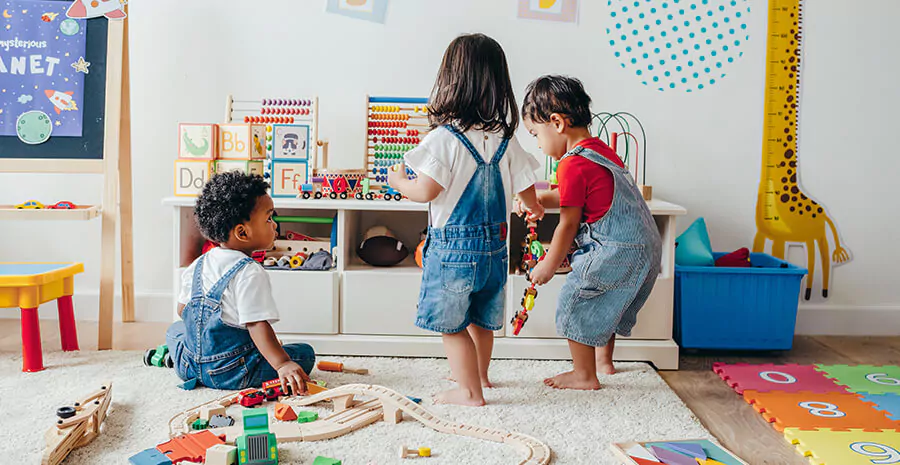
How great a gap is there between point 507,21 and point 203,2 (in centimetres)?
107

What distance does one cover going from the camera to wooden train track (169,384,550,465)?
5.38ft

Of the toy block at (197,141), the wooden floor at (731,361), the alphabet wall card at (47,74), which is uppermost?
the alphabet wall card at (47,74)

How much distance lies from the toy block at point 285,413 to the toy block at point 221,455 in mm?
265

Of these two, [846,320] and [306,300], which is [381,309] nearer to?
[306,300]

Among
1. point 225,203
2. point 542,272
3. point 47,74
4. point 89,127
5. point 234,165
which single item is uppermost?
point 47,74

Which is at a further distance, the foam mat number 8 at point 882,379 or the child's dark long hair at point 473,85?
the foam mat number 8 at point 882,379

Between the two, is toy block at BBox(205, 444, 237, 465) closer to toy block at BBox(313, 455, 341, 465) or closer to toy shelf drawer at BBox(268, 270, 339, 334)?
toy block at BBox(313, 455, 341, 465)

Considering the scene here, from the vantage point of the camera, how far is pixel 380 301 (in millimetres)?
2432

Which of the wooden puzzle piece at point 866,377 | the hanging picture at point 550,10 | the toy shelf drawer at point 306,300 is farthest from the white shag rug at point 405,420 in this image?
the hanging picture at point 550,10

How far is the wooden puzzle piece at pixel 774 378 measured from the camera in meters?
2.14

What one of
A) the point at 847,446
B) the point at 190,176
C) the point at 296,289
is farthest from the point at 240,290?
the point at 847,446

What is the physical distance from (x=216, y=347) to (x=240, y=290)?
16 centimetres

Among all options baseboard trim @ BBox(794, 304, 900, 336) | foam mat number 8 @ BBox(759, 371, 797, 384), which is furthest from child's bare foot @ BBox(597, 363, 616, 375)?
baseboard trim @ BBox(794, 304, 900, 336)

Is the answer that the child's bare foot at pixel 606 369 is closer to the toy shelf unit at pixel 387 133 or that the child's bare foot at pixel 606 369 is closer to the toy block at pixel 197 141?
the toy shelf unit at pixel 387 133
